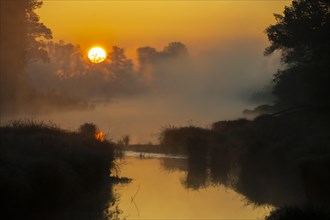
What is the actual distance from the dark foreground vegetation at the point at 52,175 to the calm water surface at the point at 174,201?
1405 mm

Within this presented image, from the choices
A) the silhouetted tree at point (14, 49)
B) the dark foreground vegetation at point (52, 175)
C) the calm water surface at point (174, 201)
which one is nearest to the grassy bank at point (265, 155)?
the calm water surface at point (174, 201)

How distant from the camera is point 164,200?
37156mm

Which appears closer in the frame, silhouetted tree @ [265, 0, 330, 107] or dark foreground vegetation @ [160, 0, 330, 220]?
dark foreground vegetation @ [160, 0, 330, 220]

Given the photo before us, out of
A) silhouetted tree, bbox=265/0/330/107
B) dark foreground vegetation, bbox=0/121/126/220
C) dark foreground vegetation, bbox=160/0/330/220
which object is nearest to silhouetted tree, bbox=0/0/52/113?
dark foreground vegetation, bbox=160/0/330/220

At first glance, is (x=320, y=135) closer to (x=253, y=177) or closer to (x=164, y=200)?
(x=253, y=177)

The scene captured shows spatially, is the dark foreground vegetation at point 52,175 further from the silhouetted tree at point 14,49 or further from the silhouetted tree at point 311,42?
the silhouetted tree at point 14,49

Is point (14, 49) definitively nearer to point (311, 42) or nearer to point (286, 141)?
point (311, 42)

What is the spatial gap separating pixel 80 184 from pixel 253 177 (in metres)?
19.3

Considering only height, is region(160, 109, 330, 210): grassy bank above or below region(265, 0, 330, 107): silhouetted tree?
below

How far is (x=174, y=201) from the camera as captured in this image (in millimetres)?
37312

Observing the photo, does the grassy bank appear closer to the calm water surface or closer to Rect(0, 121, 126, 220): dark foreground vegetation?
the calm water surface

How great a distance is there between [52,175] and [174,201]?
1095 cm

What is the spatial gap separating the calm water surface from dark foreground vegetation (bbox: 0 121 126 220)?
1.41 m

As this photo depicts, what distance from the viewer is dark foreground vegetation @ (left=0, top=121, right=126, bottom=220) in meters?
26.1
